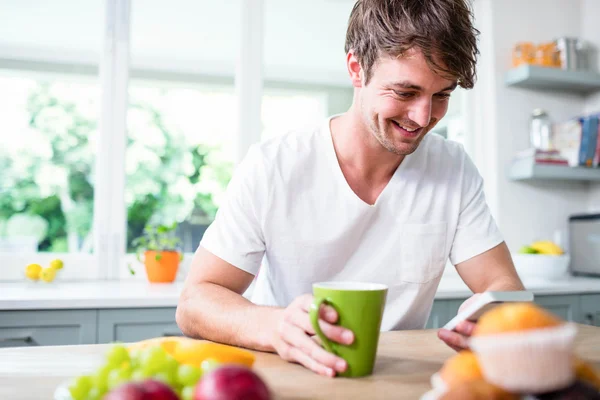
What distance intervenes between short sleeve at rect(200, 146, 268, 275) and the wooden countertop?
0.32m

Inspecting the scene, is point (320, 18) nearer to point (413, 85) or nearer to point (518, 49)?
point (518, 49)

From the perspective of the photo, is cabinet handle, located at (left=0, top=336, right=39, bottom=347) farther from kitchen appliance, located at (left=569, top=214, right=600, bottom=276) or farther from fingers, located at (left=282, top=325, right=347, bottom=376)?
kitchen appliance, located at (left=569, top=214, right=600, bottom=276)

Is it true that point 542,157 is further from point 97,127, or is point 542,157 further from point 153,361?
point 153,361

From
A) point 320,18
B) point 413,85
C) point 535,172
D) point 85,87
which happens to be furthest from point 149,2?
point 535,172

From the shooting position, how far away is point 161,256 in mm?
2246

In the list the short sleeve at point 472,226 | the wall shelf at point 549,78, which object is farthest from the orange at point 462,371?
the wall shelf at point 549,78

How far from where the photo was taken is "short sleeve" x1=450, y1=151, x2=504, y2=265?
4.09 feet

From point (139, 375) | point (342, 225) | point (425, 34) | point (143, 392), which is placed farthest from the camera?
point (342, 225)

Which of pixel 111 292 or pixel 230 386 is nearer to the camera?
pixel 230 386

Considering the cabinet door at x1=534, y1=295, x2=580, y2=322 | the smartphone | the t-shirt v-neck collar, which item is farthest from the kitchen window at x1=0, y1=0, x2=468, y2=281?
the smartphone

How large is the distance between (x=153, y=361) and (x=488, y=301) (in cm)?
42

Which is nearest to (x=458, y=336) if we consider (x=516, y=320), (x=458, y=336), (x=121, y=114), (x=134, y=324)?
(x=458, y=336)

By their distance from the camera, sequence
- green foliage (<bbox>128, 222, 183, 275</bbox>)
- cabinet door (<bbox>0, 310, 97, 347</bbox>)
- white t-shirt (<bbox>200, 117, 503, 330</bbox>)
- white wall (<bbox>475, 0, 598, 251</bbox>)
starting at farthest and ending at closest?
white wall (<bbox>475, 0, 598, 251</bbox>) → green foliage (<bbox>128, 222, 183, 275</bbox>) → cabinet door (<bbox>0, 310, 97, 347</bbox>) → white t-shirt (<bbox>200, 117, 503, 330</bbox>)

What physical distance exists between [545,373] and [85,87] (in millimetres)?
2617
